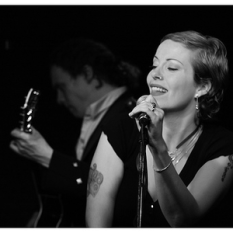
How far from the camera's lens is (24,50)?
354 centimetres

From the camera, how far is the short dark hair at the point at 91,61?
2939 mm

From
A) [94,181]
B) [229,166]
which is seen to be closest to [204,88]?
[229,166]

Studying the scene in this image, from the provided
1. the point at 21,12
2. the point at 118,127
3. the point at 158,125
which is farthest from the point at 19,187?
the point at 158,125

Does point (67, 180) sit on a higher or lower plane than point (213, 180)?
lower

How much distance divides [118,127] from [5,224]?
1642 mm

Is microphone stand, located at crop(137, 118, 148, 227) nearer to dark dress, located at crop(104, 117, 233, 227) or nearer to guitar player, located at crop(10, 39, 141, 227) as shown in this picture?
dark dress, located at crop(104, 117, 233, 227)

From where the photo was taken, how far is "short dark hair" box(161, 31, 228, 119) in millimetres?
2094

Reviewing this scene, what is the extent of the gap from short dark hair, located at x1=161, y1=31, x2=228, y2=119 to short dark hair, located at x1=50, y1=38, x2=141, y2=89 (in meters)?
0.84

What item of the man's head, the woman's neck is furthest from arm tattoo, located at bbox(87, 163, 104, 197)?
the man's head

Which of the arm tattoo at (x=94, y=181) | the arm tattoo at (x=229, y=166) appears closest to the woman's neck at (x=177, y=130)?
the arm tattoo at (x=229, y=166)

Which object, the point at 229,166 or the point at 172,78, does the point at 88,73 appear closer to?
the point at 172,78

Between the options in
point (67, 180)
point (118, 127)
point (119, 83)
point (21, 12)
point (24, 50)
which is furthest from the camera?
point (24, 50)

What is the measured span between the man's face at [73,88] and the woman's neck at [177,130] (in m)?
0.88

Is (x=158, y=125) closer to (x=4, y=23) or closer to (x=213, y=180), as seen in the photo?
(x=213, y=180)
